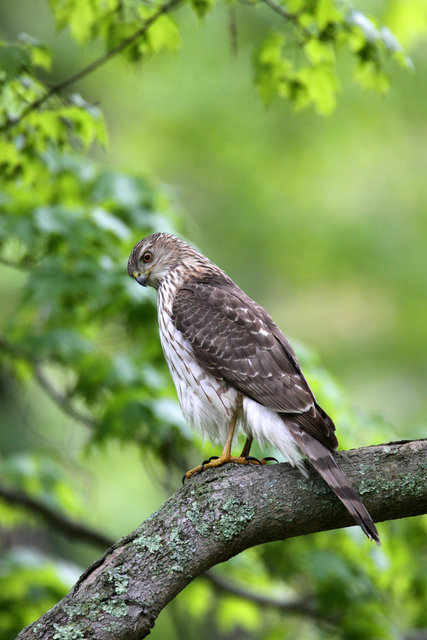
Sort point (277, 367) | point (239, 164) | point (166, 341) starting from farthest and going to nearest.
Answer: point (239, 164)
point (166, 341)
point (277, 367)

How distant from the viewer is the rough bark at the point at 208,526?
3061 mm

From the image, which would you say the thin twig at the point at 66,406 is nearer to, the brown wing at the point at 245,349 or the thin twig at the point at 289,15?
the brown wing at the point at 245,349

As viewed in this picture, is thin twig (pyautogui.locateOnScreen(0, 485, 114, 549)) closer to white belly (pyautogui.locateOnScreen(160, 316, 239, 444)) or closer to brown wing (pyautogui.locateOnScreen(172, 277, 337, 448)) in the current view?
white belly (pyautogui.locateOnScreen(160, 316, 239, 444))

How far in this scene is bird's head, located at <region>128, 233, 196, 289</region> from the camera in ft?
15.1

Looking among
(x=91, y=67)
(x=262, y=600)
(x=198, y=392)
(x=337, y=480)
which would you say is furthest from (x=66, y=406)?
(x=337, y=480)

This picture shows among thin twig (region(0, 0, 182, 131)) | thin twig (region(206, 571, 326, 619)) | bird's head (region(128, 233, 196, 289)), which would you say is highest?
thin twig (region(0, 0, 182, 131))

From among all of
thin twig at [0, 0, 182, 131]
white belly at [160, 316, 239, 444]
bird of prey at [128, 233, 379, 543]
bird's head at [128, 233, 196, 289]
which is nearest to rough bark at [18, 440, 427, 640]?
bird of prey at [128, 233, 379, 543]

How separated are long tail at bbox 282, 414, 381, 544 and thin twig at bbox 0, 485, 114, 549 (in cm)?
281

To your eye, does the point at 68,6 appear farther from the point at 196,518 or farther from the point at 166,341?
the point at 196,518

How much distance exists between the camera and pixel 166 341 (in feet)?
13.7

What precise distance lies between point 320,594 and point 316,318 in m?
5.68

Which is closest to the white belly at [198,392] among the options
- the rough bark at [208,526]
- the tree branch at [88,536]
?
the rough bark at [208,526]

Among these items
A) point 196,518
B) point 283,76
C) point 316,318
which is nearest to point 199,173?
point 316,318

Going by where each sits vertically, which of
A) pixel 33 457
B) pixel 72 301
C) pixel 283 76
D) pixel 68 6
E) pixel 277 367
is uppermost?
pixel 283 76
